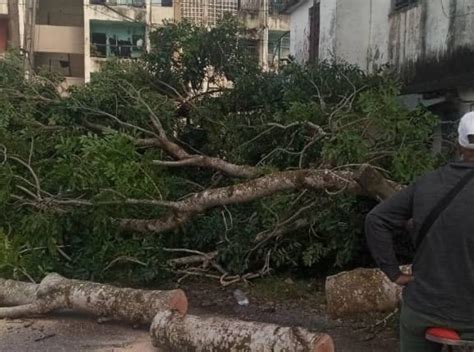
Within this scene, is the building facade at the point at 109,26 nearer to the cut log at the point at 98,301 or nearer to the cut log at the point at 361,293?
the cut log at the point at 98,301

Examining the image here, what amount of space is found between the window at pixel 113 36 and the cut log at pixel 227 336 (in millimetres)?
25319

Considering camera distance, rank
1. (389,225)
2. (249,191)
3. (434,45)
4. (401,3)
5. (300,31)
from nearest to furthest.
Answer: (389,225), (249,191), (434,45), (401,3), (300,31)

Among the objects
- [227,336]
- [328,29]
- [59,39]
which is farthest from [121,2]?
[227,336]

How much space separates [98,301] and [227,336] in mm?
1520

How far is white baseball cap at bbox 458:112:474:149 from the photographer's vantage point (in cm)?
241

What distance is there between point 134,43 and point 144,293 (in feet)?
82.5

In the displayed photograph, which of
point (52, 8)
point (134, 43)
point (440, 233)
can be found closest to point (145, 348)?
point (440, 233)

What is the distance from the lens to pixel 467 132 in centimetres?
242

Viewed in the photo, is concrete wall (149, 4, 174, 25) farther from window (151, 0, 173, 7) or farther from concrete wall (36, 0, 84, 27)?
concrete wall (36, 0, 84, 27)

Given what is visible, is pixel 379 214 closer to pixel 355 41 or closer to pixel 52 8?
pixel 355 41

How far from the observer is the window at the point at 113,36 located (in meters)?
28.7

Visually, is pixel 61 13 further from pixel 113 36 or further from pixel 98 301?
pixel 98 301

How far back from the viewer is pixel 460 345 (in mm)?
2391

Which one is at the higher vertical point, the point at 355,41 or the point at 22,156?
the point at 355,41
